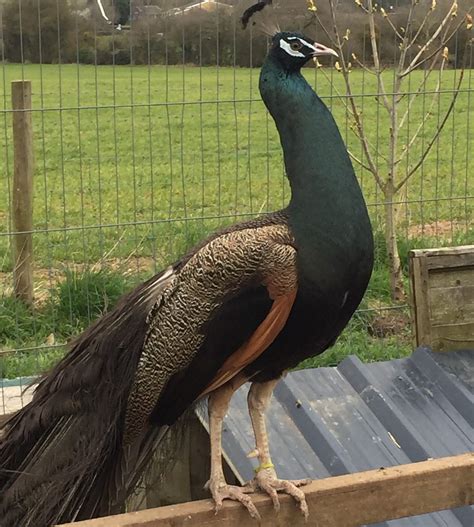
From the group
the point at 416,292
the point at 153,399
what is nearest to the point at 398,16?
the point at 416,292

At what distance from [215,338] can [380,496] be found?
1.96 feet

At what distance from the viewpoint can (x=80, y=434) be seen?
8.89 ft

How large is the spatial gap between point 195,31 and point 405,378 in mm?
2610

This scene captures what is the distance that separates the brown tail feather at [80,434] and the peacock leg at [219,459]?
264 mm

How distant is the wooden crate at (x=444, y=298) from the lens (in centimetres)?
392

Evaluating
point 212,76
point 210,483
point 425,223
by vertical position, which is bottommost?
point 425,223

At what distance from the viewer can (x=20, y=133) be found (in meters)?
5.67

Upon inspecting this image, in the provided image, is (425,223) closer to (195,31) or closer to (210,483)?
(195,31)

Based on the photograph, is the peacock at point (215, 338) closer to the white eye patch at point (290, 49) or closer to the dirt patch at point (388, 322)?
the white eye patch at point (290, 49)

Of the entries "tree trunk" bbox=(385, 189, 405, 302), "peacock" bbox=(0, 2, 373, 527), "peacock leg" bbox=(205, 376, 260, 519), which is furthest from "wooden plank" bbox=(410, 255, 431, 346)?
"tree trunk" bbox=(385, 189, 405, 302)

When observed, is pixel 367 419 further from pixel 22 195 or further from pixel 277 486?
pixel 22 195

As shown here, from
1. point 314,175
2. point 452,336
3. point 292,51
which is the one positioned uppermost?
point 292,51

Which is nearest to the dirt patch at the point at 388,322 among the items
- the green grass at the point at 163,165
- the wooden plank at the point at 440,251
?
the green grass at the point at 163,165

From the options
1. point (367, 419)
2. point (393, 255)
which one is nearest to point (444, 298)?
point (367, 419)
